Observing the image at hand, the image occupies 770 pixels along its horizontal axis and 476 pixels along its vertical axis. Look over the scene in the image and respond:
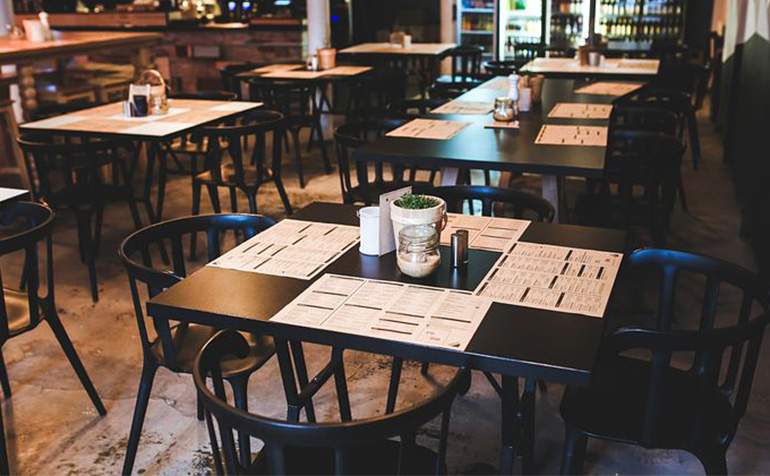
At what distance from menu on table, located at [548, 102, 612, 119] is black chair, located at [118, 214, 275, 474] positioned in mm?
2181

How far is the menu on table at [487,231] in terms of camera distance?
2.22m

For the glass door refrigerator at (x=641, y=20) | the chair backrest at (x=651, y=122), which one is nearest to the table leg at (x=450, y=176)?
the chair backrest at (x=651, y=122)

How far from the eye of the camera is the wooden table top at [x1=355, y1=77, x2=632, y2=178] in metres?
3.03

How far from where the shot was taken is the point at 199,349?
2.29m

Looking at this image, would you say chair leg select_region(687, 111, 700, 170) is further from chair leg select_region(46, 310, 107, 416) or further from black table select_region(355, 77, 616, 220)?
chair leg select_region(46, 310, 107, 416)

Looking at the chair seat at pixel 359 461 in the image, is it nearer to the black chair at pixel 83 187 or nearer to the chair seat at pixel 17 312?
the chair seat at pixel 17 312

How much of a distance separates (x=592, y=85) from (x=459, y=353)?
3.98 m

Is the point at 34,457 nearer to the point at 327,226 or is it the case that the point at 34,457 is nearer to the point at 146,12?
the point at 327,226

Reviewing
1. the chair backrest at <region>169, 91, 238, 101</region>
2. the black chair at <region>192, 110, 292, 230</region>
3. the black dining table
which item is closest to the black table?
the black dining table

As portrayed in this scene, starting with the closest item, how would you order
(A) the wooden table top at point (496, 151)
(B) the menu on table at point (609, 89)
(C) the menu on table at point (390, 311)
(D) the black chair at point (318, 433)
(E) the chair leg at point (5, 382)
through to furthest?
(D) the black chair at point (318, 433)
(C) the menu on table at point (390, 311)
(E) the chair leg at point (5, 382)
(A) the wooden table top at point (496, 151)
(B) the menu on table at point (609, 89)

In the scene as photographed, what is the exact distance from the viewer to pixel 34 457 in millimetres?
2521

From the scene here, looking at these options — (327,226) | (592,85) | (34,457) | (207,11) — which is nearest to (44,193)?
(34,457)

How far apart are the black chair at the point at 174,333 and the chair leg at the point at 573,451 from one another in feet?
2.75

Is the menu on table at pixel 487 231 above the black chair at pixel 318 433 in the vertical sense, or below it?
above
